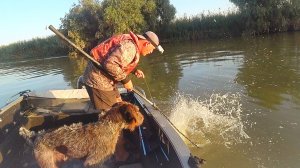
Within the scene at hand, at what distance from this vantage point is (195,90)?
1162 cm

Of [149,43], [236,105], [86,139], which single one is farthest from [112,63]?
[236,105]

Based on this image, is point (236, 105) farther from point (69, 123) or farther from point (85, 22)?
point (85, 22)

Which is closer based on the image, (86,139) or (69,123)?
(86,139)

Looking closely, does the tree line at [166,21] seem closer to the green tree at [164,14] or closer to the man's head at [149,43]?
the green tree at [164,14]

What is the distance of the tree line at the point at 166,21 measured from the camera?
108 feet

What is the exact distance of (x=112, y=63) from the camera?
484 centimetres

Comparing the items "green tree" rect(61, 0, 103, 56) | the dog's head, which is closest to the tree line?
"green tree" rect(61, 0, 103, 56)

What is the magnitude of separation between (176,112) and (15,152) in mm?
4633

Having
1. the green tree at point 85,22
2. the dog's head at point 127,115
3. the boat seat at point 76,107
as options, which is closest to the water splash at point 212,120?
the boat seat at point 76,107

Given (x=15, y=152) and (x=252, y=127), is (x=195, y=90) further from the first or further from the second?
(x=15, y=152)

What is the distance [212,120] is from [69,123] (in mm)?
3682

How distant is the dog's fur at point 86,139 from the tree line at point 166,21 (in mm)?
30760

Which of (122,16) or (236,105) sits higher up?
(122,16)

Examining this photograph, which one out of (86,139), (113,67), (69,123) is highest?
(113,67)
